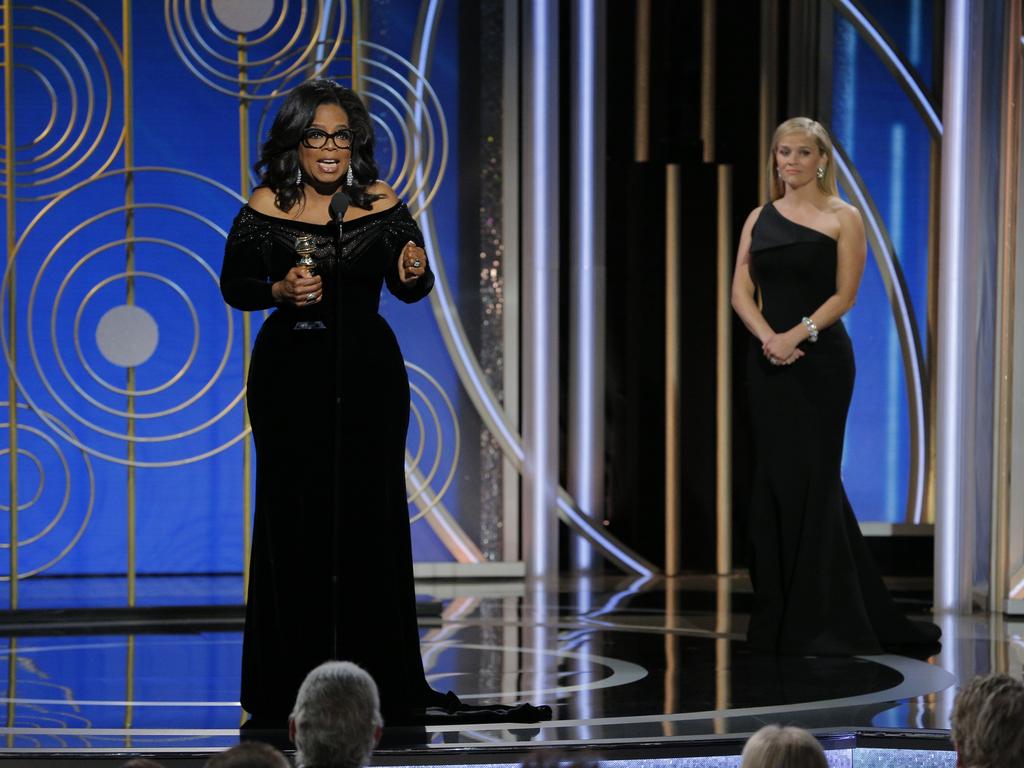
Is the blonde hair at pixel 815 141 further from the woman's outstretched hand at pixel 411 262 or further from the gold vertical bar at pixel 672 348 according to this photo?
the gold vertical bar at pixel 672 348

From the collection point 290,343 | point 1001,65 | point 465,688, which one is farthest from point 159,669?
point 1001,65

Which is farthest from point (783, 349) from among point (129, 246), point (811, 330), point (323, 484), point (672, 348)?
point (129, 246)

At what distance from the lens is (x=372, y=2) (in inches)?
276

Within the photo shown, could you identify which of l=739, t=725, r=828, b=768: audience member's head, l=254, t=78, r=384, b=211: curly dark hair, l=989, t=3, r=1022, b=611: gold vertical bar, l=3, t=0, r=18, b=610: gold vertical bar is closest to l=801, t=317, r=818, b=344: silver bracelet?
l=989, t=3, r=1022, b=611: gold vertical bar

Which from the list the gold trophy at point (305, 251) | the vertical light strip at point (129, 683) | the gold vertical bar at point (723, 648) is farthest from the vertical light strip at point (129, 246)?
the gold trophy at point (305, 251)

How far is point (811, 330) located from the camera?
16.8ft

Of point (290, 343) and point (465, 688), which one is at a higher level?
point (290, 343)

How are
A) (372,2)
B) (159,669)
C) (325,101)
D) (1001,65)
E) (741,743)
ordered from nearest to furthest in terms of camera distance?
(741,743), (325,101), (159,669), (1001,65), (372,2)

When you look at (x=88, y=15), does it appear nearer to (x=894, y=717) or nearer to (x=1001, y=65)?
(x=1001, y=65)

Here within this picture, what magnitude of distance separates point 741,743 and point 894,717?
56cm

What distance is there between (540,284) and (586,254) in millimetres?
316

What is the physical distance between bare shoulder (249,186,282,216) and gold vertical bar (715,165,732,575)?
13.1 ft

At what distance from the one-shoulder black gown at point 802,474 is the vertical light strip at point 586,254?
87.8 inches

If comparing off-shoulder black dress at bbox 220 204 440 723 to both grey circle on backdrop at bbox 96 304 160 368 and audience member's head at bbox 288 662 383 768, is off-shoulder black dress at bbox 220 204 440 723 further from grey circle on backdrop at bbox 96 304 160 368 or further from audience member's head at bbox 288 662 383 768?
grey circle on backdrop at bbox 96 304 160 368
